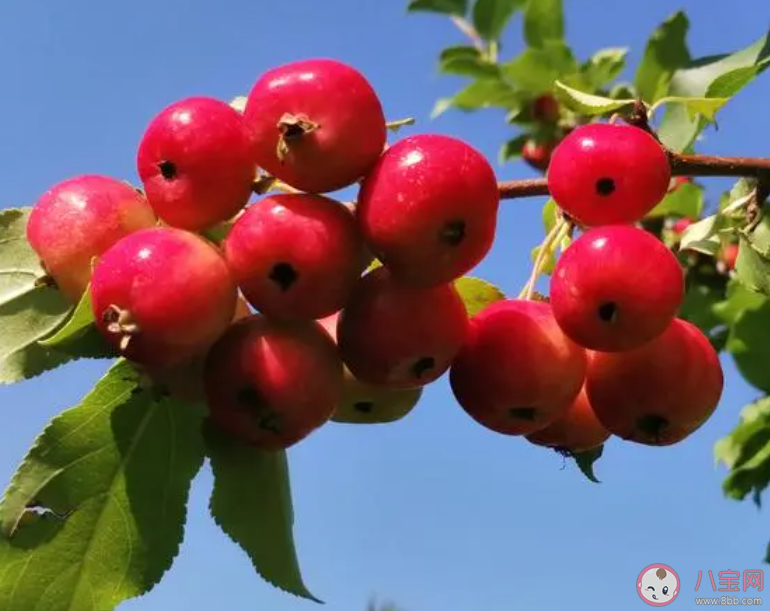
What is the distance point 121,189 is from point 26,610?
27.9 inches

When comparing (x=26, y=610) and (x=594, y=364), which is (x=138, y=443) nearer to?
(x=26, y=610)

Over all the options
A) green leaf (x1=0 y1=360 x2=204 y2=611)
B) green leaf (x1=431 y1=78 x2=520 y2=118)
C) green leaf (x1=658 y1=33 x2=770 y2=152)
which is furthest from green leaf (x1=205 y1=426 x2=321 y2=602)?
green leaf (x1=431 y1=78 x2=520 y2=118)

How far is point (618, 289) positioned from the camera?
146cm

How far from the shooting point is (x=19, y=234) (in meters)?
1.80

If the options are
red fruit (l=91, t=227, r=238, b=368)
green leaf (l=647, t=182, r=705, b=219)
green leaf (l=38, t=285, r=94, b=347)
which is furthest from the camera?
green leaf (l=647, t=182, r=705, b=219)

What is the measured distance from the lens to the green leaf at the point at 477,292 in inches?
72.7

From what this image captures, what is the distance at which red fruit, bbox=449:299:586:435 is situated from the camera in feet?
5.08

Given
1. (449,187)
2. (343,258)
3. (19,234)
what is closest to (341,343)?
(343,258)

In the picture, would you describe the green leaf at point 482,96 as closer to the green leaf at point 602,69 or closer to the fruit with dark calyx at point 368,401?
the green leaf at point 602,69

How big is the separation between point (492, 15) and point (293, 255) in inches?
143

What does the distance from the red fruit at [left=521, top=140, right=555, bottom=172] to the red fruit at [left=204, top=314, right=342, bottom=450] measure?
384 cm

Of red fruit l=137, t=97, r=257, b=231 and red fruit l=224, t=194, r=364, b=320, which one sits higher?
red fruit l=137, t=97, r=257, b=231

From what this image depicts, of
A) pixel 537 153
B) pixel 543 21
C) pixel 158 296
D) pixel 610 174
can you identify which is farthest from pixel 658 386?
pixel 537 153

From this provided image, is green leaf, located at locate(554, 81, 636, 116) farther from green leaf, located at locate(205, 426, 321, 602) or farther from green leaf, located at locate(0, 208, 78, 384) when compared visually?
green leaf, located at locate(0, 208, 78, 384)
